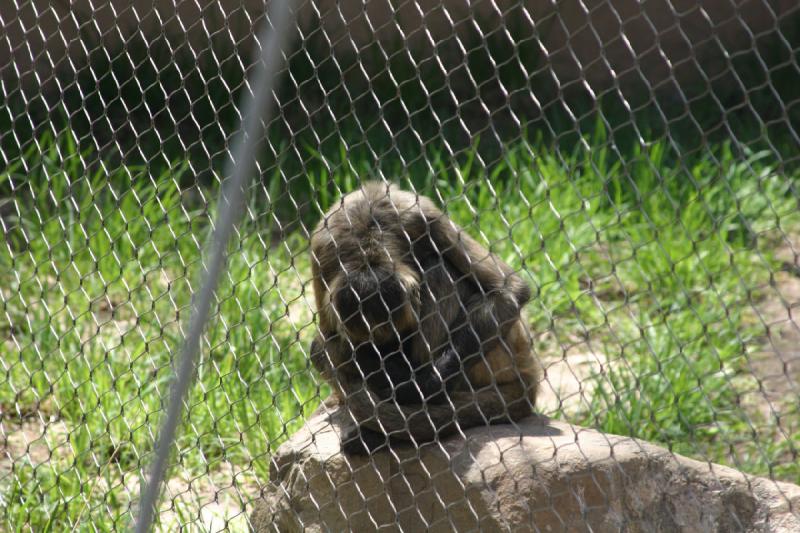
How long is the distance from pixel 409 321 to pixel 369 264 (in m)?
0.21

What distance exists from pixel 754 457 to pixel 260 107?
3351 millimetres

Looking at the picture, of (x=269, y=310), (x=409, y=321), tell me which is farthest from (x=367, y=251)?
(x=269, y=310)

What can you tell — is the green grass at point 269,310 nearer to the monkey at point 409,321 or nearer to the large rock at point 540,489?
the monkey at point 409,321

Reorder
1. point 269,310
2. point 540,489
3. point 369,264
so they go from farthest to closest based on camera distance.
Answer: point 269,310 → point 369,264 → point 540,489

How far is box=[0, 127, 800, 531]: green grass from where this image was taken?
3.83 metres

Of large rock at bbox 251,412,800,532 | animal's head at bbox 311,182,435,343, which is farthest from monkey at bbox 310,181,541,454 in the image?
large rock at bbox 251,412,800,532

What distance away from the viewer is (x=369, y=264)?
323 cm

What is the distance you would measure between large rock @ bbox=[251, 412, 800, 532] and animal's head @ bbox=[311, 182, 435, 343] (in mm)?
398

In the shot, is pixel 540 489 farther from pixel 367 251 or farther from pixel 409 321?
Result: pixel 367 251

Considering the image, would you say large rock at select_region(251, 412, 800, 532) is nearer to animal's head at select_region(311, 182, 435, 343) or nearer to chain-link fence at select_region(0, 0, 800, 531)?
chain-link fence at select_region(0, 0, 800, 531)

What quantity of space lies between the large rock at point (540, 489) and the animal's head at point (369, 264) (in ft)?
1.31

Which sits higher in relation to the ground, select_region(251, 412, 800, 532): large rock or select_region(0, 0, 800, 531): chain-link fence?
select_region(0, 0, 800, 531): chain-link fence

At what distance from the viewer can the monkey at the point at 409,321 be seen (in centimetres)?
310

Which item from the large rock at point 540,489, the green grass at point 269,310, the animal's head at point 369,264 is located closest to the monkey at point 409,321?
the animal's head at point 369,264
